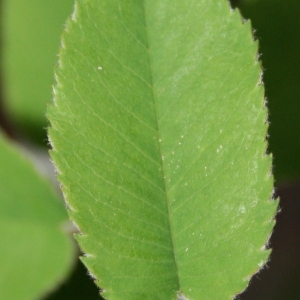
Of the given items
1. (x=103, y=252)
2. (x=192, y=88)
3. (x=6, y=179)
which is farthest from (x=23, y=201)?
(x=192, y=88)

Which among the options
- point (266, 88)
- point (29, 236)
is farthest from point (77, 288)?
point (266, 88)

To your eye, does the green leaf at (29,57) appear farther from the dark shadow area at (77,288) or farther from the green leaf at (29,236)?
the dark shadow area at (77,288)

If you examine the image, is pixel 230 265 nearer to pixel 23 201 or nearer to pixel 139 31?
pixel 139 31

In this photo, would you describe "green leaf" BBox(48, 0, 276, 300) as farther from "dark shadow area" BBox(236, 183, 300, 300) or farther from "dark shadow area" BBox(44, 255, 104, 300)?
"dark shadow area" BBox(236, 183, 300, 300)

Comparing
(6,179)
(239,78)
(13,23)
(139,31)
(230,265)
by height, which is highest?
(13,23)

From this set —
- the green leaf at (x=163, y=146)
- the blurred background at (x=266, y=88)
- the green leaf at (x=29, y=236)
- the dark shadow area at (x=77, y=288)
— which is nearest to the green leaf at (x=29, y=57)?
the blurred background at (x=266, y=88)

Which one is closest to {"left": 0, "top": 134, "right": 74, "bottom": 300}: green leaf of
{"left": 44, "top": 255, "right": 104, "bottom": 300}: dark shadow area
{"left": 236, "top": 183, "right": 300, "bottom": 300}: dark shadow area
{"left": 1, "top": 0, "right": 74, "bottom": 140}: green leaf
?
{"left": 44, "top": 255, "right": 104, "bottom": 300}: dark shadow area
